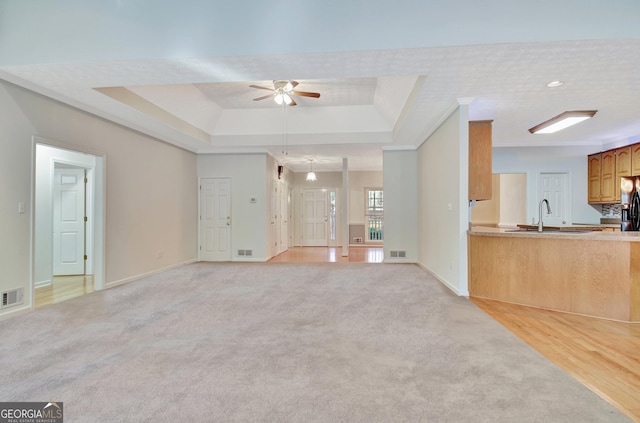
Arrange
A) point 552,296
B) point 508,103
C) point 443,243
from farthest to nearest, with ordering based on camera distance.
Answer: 1. point 443,243
2. point 508,103
3. point 552,296

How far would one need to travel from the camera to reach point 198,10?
114 inches

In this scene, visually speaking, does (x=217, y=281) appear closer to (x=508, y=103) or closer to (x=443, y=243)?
(x=443, y=243)

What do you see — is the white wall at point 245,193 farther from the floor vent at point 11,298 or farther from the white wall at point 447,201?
the floor vent at point 11,298

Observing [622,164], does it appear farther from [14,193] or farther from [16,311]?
[16,311]

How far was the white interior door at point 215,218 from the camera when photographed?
746 centimetres

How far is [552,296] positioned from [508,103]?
239 cm

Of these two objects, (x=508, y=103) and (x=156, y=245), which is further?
(x=156, y=245)

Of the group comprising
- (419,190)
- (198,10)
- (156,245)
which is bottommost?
(156,245)

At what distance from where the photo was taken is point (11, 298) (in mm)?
3484

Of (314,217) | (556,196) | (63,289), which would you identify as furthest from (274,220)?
(556,196)

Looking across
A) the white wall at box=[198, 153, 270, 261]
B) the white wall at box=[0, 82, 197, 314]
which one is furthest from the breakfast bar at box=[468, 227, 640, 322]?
the white wall at box=[0, 82, 197, 314]

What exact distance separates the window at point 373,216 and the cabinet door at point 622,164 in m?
5.85

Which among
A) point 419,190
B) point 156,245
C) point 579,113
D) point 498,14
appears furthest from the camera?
point 419,190

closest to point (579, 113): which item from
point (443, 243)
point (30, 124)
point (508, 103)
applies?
point (508, 103)
